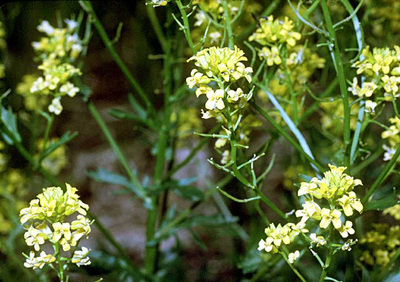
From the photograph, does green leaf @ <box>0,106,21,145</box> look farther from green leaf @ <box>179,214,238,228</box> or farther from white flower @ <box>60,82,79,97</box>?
green leaf @ <box>179,214,238,228</box>

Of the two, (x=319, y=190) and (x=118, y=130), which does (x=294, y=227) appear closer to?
(x=319, y=190)

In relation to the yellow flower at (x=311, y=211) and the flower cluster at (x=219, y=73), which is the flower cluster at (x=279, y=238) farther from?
the flower cluster at (x=219, y=73)

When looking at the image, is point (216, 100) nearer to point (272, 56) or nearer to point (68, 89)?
point (272, 56)

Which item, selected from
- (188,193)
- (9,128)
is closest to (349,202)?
(188,193)

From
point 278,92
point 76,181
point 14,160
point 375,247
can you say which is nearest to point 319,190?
point 375,247

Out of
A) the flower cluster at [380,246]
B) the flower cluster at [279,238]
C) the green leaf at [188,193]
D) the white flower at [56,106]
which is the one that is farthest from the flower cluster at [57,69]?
the flower cluster at [380,246]

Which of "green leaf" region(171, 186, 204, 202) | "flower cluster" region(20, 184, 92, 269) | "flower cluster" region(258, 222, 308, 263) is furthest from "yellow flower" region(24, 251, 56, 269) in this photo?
"green leaf" region(171, 186, 204, 202)
